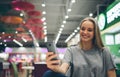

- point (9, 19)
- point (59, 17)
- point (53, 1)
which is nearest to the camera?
point (9, 19)

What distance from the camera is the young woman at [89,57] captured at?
1881mm

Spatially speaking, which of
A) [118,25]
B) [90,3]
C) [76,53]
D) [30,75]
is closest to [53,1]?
[90,3]

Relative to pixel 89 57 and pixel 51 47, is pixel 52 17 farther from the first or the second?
pixel 51 47

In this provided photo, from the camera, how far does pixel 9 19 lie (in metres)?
8.88

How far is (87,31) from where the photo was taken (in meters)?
1.93

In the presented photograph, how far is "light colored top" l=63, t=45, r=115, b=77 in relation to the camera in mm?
1875

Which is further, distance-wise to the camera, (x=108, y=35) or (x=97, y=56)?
(x=108, y=35)

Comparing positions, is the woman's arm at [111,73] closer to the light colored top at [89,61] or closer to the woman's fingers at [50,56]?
the light colored top at [89,61]

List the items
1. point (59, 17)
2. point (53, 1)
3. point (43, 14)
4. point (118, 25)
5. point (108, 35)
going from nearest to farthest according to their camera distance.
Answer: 1. point (118, 25)
2. point (108, 35)
3. point (53, 1)
4. point (43, 14)
5. point (59, 17)

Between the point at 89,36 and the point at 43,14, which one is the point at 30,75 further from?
the point at 43,14

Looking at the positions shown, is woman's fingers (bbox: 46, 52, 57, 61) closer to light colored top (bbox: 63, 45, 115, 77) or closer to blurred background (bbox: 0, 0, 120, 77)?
light colored top (bbox: 63, 45, 115, 77)

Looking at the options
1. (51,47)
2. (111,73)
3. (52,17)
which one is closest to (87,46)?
(111,73)

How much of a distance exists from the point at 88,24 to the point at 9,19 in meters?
7.26

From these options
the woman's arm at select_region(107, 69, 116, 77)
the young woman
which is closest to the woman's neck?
the young woman
